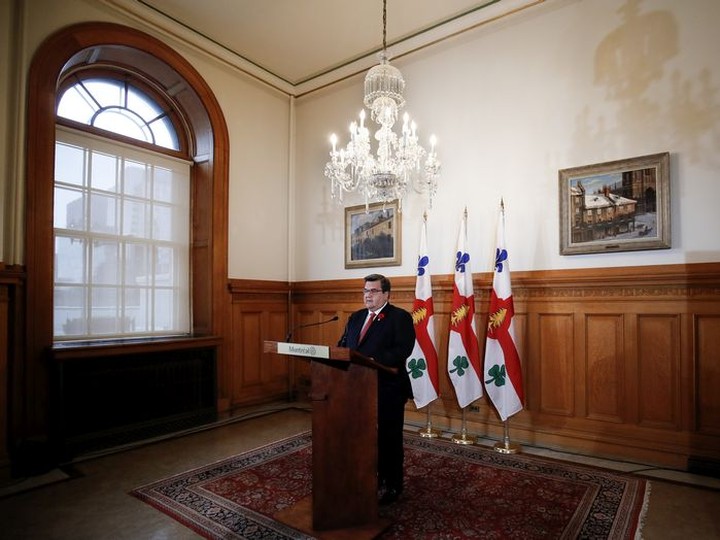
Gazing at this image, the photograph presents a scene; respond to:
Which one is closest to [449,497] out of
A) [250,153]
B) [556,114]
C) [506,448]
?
[506,448]

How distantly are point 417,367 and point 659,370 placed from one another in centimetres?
200

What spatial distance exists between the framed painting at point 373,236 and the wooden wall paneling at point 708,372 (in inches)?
108

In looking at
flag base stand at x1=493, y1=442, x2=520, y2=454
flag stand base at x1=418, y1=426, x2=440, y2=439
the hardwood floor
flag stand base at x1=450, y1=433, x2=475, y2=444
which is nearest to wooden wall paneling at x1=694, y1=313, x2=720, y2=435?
A: the hardwood floor

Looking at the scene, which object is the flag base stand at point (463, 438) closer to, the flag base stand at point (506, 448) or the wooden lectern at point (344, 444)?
the flag base stand at point (506, 448)

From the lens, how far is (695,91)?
3.48 metres

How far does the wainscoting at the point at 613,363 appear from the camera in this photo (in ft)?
11.1

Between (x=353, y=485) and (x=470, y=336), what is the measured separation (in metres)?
2.17

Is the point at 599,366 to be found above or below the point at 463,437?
above

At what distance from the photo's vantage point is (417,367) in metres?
4.39

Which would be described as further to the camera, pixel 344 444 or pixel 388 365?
pixel 388 365

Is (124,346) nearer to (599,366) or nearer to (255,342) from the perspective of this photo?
(255,342)

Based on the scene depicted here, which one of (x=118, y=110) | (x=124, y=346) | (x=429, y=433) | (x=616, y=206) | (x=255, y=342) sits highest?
(x=118, y=110)

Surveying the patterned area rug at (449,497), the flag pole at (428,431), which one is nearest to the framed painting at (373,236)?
the flag pole at (428,431)

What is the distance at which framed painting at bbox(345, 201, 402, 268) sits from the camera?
5.07 meters
